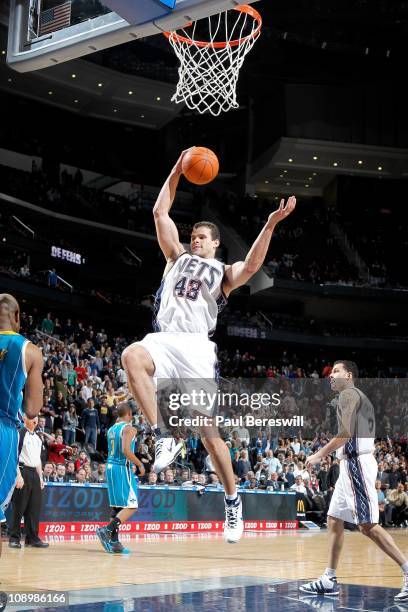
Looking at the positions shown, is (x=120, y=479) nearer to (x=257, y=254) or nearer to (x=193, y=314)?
(x=193, y=314)

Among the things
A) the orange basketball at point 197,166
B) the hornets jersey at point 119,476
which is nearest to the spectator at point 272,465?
the hornets jersey at point 119,476

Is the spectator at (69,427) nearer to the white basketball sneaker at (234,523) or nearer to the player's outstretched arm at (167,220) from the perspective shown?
the white basketball sneaker at (234,523)

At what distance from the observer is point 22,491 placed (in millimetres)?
10422

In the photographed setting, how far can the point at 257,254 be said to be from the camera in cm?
546

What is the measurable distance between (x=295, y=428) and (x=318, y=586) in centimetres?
1817

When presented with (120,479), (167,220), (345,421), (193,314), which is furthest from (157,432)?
(120,479)

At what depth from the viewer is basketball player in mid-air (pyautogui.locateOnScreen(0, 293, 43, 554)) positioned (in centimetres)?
501

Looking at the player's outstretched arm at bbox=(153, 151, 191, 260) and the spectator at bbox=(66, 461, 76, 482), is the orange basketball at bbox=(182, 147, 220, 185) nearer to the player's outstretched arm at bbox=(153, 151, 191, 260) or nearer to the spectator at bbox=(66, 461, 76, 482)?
the player's outstretched arm at bbox=(153, 151, 191, 260)

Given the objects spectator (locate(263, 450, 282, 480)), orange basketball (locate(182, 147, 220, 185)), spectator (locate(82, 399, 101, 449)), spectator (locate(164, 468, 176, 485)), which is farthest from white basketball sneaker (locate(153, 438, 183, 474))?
spectator (locate(263, 450, 282, 480))

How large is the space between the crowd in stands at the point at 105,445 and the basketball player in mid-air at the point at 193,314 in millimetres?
8351

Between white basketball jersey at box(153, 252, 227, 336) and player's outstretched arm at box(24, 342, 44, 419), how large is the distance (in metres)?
0.96

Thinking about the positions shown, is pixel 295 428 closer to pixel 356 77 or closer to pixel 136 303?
pixel 136 303

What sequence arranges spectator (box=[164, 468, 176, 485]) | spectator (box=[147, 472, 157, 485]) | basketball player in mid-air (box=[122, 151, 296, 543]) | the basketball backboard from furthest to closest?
1. spectator (box=[164, 468, 176, 485])
2. spectator (box=[147, 472, 157, 485])
3. the basketball backboard
4. basketball player in mid-air (box=[122, 151, 296, 543])

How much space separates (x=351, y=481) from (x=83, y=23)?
4.79m
